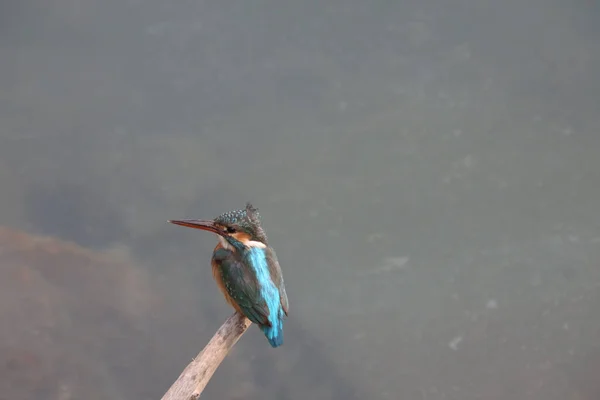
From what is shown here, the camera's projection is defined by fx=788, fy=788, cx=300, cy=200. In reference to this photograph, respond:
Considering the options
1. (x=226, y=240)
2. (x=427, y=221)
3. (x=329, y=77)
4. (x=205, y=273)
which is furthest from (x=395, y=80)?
(x=226, y=240)

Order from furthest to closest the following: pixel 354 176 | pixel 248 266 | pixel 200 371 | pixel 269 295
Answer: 1. pixel 354 176
2. pixel 248 266
3. pixel 269 295
4. pixel 200 371

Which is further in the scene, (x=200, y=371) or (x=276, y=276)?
(x=276, y=276)

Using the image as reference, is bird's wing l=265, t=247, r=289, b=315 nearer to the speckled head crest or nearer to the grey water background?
the speckled head crest

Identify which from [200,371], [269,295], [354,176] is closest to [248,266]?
[269,295]

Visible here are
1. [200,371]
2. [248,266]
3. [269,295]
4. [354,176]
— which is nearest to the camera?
[200,371]

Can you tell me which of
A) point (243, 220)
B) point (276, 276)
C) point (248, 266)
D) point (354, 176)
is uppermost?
point (354, 176)

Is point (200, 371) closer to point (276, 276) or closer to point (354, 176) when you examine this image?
point (276, 276)

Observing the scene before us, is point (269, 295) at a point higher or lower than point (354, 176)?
lower

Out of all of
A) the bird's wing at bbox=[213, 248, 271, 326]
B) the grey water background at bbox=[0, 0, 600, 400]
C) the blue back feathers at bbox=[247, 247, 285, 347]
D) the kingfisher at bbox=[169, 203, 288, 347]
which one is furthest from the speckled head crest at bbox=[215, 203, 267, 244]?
the grey water background at bbox=[0, 0, 600, 400]
